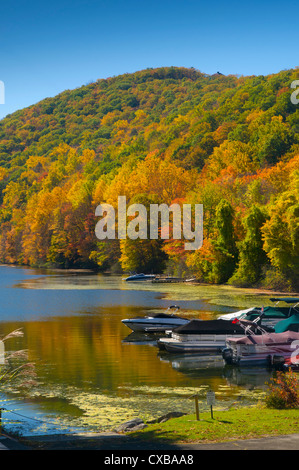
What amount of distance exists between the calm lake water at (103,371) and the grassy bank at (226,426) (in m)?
3.00

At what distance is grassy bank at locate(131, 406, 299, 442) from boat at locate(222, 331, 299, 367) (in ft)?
40.9

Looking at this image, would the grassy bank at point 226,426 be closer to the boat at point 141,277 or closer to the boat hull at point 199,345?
the boat hull at point 199,345

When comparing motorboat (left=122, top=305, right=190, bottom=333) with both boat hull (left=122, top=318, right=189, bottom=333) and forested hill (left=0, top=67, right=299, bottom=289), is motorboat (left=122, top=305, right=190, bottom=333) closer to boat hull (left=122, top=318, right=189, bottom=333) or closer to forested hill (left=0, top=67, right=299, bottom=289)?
boat hull (left=122, top=318, right=189, bottom=333)

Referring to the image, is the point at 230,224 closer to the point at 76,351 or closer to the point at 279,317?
the point at 279,317

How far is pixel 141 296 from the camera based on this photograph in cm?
7300

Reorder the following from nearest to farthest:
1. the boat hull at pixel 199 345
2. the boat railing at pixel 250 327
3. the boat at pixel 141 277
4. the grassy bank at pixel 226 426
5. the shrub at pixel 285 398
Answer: the grassy bank at pixel 226 426 < the shrub at pixel 285 398 < the boat railing at pixel 250 327 < the boat hull at pixel 199 345 < the boat at pixel 141 277

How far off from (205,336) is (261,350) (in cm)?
513

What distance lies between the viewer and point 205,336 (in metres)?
38.9

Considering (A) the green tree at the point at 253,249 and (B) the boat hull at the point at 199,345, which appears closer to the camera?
(B) the boat hull at the point at 199,345

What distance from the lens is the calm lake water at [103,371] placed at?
2425cm

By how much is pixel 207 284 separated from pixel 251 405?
2501 inches

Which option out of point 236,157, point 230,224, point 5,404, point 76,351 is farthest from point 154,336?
point 236,157

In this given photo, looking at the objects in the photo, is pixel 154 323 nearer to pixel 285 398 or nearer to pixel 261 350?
pixel 261 350

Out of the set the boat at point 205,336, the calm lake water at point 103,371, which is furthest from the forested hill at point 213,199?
the boat at point 205,336
